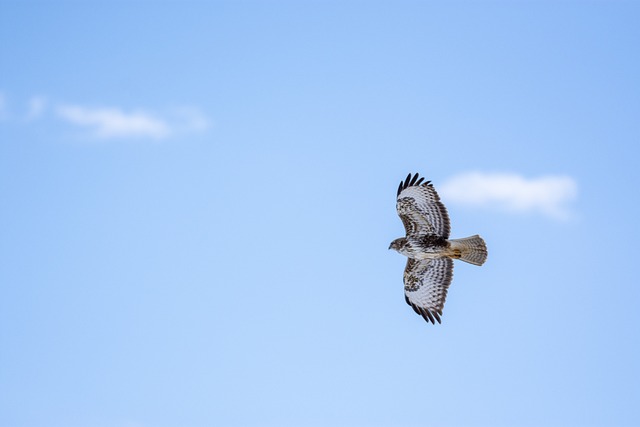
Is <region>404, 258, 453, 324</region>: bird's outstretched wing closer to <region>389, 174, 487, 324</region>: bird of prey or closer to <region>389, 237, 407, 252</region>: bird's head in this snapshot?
<region>389, 174, 487, 324</region>: bird of prey

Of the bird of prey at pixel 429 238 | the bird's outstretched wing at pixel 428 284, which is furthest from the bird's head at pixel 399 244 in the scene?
the bird's outstretched wing at pixel 428 284

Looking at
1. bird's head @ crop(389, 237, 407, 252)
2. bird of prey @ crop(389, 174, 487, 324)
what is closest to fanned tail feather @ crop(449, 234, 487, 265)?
bird of prey @ crop(389, 174, 487, 324)

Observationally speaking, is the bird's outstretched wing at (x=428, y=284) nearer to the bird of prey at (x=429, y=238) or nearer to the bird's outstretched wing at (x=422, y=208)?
the bird of prey at (x=429, y=238)

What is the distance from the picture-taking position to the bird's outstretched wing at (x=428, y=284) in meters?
15.5

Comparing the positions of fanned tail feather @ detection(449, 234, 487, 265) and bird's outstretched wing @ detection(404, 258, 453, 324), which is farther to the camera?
bird's outstretched wing @ detection(404, 258, 453, 324)

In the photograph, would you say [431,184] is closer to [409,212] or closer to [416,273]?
[409,212]

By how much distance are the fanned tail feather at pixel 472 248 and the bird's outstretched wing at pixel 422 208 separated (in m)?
0.26

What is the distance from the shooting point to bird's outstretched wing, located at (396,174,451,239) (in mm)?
14484

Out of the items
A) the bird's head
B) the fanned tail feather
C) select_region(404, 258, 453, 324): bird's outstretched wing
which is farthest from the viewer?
select_region(404, 258, 453, 324): bird's outstretched wing

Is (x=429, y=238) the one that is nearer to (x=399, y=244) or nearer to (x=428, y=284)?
(x=399, y=244)

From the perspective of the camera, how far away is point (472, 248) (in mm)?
14312

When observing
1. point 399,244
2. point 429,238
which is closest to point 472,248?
point 429,238

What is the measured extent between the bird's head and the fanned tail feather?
0.86 meters

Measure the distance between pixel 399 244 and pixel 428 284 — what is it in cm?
120
